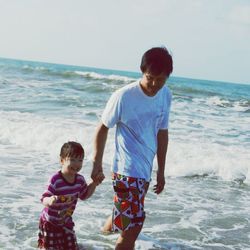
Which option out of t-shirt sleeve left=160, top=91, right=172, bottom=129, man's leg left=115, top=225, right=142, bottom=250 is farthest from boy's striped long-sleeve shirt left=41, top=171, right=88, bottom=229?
t-shirt sleeve left=160, top=91, right=172, bottom=129

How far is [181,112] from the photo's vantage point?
671 inches

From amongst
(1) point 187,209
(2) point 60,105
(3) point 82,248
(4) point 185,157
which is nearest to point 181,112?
(2) point 60,105

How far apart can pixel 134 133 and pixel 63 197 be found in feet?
2.43

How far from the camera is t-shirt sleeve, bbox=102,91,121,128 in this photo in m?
3.44

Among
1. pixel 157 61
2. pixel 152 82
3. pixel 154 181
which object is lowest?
pixel 154 181

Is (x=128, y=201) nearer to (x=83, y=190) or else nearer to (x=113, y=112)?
(x=83, y=190)

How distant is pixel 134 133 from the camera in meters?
3.54

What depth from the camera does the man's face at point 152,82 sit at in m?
3.36

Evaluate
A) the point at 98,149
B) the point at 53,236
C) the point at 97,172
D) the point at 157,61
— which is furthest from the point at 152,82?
the point at 53,236

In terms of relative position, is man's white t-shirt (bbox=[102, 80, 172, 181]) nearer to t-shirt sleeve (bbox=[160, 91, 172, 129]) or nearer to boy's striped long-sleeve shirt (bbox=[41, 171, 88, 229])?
t-shirt sleeve (bbox=[160, 91, 172, 129])

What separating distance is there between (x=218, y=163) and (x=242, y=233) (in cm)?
343

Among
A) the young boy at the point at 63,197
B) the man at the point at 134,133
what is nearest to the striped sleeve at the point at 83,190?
the young boy at the point at 63,197

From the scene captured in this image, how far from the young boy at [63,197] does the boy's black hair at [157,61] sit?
82 cm

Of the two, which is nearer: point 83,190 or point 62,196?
point 62,196
